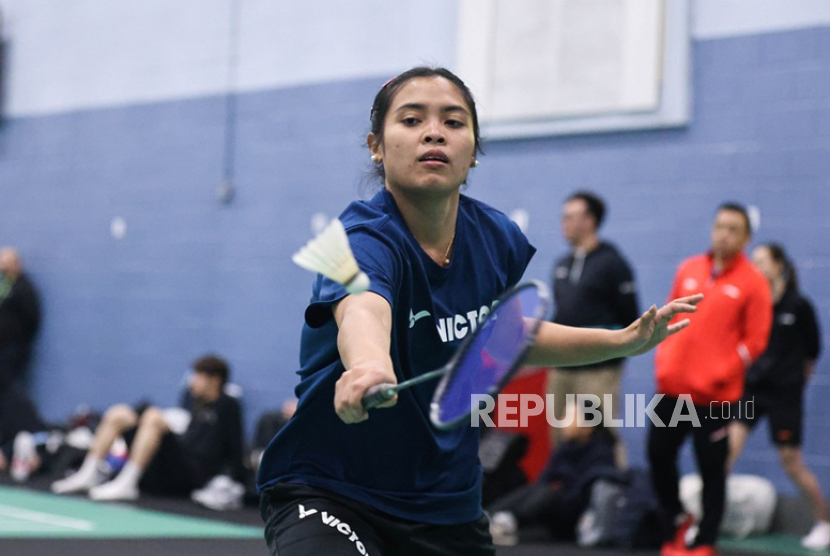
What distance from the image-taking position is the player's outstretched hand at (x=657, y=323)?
9.02ft

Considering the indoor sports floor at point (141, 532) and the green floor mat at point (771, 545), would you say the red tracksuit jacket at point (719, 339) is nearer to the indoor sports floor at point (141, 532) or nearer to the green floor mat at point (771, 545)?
the indoor sports floor at point (141, 532)

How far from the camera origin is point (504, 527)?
23.7ft

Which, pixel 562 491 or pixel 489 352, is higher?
pixel 489 352

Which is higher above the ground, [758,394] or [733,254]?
[733,254]

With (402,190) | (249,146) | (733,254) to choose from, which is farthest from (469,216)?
(249,146)

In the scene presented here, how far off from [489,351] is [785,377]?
5461 mm

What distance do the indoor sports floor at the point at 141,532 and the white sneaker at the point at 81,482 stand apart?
0.47 feet

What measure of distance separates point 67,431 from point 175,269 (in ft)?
5.83

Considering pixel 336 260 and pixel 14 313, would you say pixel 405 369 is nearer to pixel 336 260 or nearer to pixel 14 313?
pixel 336 260

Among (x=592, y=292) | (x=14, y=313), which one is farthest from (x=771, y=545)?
(x=14, y=313)

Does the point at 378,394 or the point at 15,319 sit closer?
the point at 378,394

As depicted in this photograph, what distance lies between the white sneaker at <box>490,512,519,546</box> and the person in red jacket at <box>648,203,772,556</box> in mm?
1099

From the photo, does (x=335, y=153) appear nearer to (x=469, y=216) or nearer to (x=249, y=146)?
(x=249, y=146)

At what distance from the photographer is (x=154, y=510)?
850 cm
